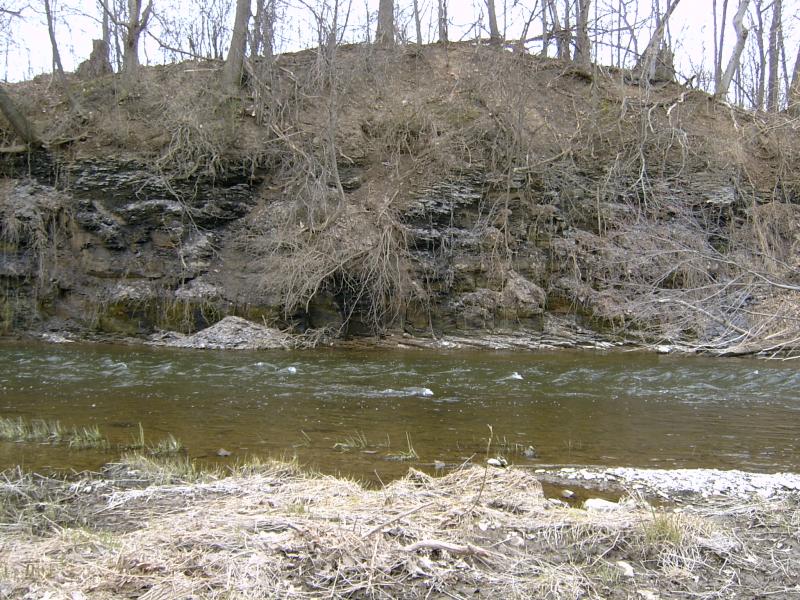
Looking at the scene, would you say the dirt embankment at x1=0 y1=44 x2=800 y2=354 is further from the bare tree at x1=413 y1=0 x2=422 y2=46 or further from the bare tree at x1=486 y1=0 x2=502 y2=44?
the bare tree at x1=413 y1=0 x2=422 y2=46

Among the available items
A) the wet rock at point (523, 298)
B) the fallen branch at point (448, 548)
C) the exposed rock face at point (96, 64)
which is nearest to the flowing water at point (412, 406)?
the fallen branch at point (448, 548)

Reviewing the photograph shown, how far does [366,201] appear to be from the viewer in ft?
59.8

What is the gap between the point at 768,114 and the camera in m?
21.1

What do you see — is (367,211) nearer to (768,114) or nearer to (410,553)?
(768,114)

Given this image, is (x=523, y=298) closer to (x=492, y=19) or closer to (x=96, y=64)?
(x=492, y=19)

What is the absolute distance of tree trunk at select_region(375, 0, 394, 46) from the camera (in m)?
22.1

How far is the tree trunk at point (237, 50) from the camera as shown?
19.3 m

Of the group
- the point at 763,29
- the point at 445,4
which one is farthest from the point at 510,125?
the point at 763,29

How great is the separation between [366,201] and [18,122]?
991cm

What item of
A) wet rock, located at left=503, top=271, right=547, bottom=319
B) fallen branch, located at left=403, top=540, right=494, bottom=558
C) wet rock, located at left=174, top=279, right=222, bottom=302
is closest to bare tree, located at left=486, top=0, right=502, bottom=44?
wet rock, located at left=503, top=271, right=547, bottom=319

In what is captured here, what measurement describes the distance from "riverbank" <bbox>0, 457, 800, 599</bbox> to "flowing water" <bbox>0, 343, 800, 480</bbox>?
5.46ft

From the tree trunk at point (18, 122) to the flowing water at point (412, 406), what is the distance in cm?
750

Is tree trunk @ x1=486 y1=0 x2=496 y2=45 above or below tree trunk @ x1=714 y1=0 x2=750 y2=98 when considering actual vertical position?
above

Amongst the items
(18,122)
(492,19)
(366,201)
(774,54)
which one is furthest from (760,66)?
(18,122)
